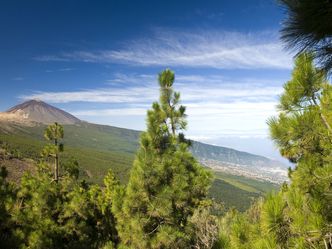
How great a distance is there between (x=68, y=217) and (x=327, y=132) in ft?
55.0

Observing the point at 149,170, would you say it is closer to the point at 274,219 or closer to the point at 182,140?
the point at 182,140

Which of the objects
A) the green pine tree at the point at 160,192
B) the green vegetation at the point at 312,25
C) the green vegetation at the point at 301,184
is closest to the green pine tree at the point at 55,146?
the green pine tree at the point at 160,192

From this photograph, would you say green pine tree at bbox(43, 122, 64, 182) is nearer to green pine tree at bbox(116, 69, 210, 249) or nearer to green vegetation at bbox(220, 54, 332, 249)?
green pine tree at bbox(116, 69, 210, 249)

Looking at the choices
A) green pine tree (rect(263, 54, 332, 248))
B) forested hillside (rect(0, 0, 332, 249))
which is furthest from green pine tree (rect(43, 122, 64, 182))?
green pine tree (rect(263, 54, 332, 248))

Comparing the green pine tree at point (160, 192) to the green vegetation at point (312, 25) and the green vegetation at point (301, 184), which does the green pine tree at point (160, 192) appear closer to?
the green vegetation at point (301, 184)

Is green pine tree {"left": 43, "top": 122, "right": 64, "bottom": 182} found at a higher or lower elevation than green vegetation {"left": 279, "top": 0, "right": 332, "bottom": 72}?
lower

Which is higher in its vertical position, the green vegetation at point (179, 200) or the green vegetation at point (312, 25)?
the green vegetation at point (312, 25)

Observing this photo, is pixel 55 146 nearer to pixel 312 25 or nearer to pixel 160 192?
pixel 160 192

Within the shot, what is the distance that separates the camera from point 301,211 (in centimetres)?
354

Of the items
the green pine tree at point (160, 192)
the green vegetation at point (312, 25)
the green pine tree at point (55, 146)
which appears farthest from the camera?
the green pine tree at point (55, 146)

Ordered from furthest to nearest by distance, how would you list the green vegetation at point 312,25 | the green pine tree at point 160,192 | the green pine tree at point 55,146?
1. the green pine tree at point 55,146
2. the green pine tree at point 160,192
3. the green vegetation at point 312,25

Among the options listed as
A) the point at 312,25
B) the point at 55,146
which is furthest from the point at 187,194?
the point at 55,146

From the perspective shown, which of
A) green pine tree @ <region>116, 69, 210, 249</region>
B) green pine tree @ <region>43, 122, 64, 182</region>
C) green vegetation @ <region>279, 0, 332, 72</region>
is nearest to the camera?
green vegetation @ <region>279, 0, 332, 72</region>

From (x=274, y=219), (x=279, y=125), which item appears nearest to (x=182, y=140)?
(x=279, y=125)
